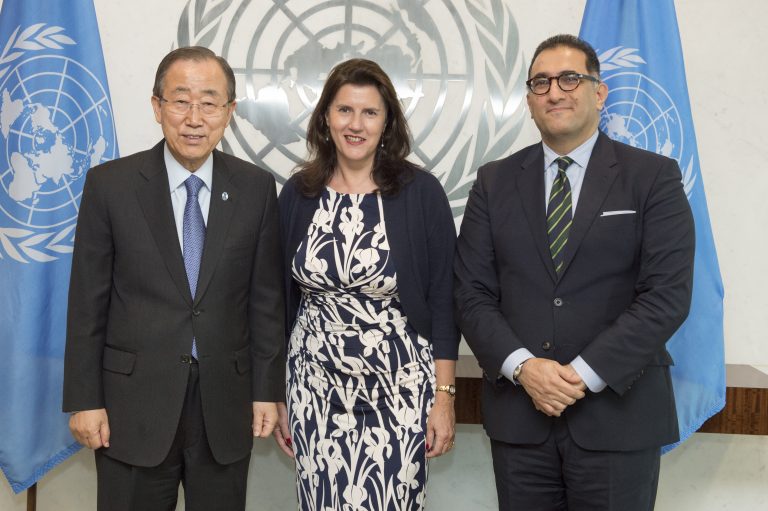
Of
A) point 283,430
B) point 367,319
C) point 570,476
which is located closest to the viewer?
point 570,476

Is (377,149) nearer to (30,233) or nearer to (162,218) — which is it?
(162,218)

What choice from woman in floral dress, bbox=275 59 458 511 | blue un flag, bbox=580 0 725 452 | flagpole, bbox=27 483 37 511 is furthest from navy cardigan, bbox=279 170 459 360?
flagpole, bbox=27 483 37 511

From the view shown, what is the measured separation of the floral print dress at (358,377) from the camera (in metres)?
2.27

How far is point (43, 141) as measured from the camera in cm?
296

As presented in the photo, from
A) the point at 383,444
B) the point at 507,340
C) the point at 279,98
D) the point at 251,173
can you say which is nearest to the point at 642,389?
the point at 507,340

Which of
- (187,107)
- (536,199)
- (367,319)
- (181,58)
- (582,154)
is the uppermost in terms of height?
(181,58)

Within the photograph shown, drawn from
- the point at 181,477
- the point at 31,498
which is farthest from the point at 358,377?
the point at 31,498

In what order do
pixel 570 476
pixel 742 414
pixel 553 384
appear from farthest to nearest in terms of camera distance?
pixel 742 414
pixel 570 476
pixel 553 384

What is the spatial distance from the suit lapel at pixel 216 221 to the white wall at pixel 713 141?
4.65 ft

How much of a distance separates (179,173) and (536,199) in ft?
3.22

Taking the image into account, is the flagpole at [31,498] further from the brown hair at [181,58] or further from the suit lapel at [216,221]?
the brown hair at [181,58]

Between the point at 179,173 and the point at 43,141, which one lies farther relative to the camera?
the point at 43,141

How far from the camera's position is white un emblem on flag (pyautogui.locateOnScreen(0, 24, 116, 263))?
293cm

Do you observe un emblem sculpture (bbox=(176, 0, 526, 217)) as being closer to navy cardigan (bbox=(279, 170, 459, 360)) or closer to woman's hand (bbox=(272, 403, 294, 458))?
navy cardigan (bbox=(279, 170, 459, 360))
